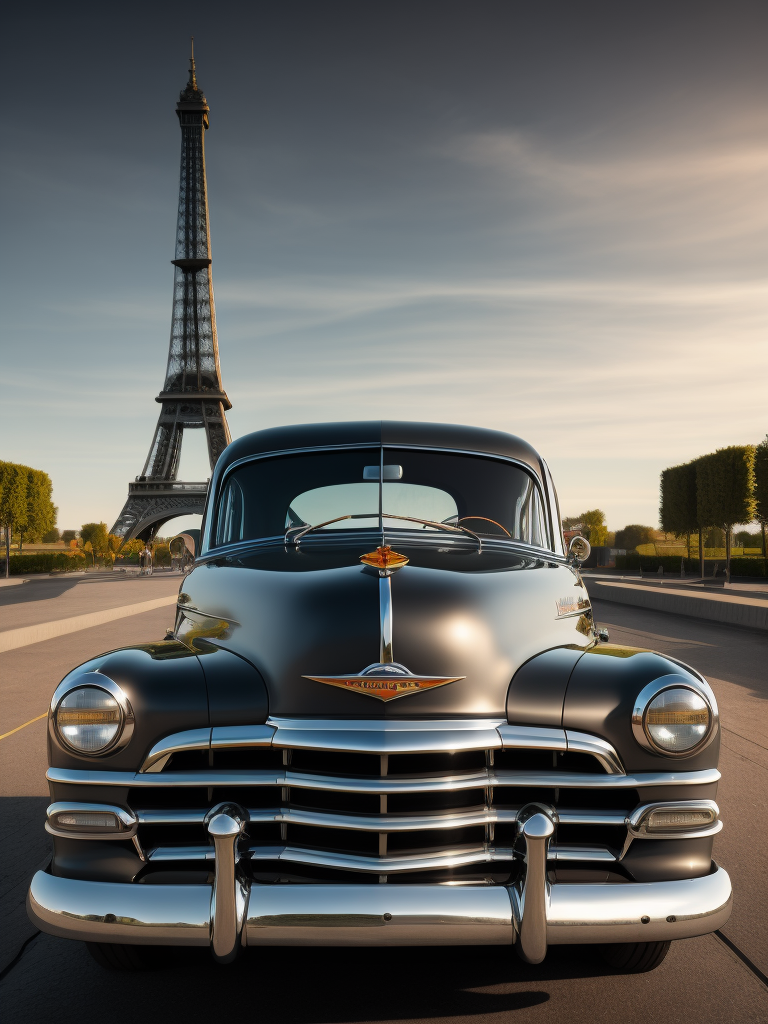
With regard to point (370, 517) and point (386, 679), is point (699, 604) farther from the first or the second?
point (386, 679)

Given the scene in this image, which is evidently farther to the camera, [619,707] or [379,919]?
[619,707]

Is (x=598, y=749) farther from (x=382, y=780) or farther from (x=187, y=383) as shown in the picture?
(x=187, y=383)

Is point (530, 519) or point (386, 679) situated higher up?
point (530, 519)

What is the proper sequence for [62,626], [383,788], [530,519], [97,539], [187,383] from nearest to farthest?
1. [383,788]
2. [530,519]
3. [62,626]
4. [187,383]
5. [97,539]

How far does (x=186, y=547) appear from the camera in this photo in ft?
15.0

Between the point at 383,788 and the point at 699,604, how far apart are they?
695 inches

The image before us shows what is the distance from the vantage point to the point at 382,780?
8.16ft

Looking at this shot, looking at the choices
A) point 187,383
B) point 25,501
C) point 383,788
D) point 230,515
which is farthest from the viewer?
point 187,383

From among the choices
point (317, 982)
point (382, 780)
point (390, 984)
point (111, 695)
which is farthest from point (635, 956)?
point (111, 695)

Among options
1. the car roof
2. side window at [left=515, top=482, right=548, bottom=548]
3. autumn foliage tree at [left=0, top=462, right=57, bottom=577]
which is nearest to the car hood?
side window at [left=515, top=482, right=548, bottom=548]

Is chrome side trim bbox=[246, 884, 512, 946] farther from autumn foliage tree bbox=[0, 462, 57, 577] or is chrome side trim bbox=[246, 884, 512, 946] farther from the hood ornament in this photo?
autumn foliage tree bbox=[0, 462, 57, 577]

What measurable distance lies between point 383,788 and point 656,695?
0.88 meters

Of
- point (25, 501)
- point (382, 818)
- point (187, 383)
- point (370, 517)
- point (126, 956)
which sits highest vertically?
point (187, 383)

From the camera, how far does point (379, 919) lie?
2.29 metres
